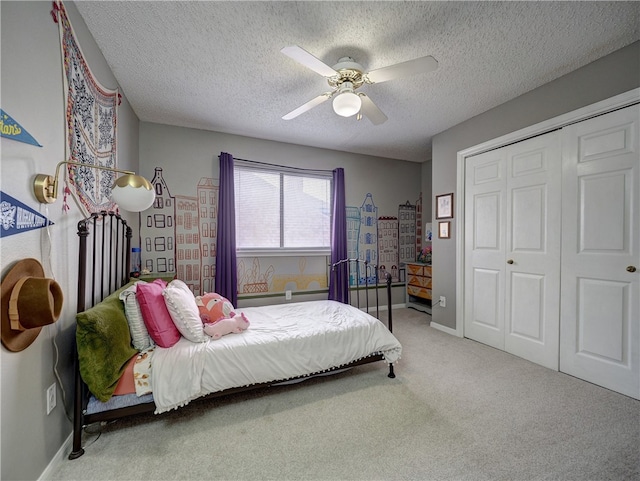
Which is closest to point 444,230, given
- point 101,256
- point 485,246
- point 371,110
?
point 485,246

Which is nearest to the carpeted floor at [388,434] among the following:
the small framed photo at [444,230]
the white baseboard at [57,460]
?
the white baseboard at [57,460]

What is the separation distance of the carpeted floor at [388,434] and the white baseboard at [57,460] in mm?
24

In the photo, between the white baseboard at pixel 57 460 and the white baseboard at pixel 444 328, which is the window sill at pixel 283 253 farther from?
the white baseboard at pixel 57 460

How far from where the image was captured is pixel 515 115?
2.80 metres

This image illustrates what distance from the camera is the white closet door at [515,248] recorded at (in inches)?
101

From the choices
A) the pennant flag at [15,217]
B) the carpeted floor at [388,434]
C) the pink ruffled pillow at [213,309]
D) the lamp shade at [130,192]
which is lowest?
the carpeted floor at [388,434]

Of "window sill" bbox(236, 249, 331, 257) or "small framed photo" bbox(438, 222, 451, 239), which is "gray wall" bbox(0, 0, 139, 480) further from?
"small framed photo" bbox(438, 222, 451, 239)

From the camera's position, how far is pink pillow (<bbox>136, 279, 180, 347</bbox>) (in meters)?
1.79

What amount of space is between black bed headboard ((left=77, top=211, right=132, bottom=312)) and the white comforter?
2.09ft

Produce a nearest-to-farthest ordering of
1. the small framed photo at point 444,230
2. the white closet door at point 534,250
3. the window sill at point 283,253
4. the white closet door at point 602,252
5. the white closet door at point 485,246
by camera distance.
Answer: the white closet door at point 602,252 < the white closet door at point 534,250 < the white closet door at point 485,246 < the small framed photo at point 444,230 < the window sill at point 283,253

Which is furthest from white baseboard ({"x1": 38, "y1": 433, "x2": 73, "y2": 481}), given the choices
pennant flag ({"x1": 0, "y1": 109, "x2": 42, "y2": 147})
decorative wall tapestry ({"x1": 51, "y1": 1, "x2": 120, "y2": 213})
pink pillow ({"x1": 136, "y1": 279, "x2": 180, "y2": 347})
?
pennant flag ({"x1": 0, "y1": 109, "x2": 42, "y2": 147})

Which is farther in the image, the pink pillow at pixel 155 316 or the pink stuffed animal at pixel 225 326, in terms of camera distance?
the pink stuffed animal at pixel 225 326

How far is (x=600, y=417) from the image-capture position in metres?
1.84

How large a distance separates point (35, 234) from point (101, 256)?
0.87 meters
